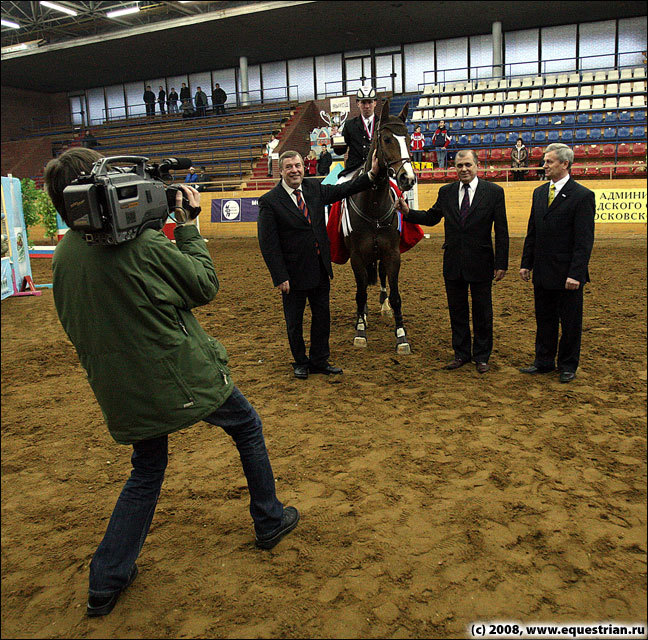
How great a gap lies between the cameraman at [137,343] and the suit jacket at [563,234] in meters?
2.90

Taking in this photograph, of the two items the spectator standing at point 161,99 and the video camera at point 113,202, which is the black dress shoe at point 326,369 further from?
the spectator standing at point 161,99

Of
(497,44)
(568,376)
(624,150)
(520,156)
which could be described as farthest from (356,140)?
(497,44)

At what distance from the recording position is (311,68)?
25125 mm

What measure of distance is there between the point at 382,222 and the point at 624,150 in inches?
557

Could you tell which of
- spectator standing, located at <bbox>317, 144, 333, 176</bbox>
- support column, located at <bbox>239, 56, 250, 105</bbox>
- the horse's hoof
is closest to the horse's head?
the horse's hoof

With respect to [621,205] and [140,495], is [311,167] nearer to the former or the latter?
[621,205]

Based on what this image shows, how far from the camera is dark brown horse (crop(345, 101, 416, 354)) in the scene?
4.69 m

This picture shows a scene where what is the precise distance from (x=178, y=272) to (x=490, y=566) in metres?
1.70

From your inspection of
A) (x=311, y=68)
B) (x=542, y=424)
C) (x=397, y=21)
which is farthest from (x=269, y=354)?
(x=311, y=68)

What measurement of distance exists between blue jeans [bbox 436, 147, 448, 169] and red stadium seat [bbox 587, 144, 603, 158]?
4104 mm

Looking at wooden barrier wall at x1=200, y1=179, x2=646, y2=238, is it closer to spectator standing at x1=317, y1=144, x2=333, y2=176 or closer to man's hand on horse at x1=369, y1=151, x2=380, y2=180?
spectator standing at x1=317, y1=144, x2=333, y2=176

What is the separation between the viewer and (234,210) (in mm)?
14969

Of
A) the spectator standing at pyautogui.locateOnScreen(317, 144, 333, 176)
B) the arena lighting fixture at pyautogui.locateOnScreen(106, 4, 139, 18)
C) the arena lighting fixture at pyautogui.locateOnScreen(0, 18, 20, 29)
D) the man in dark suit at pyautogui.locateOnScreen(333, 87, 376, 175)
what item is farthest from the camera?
the arena lighting fixture at pyautogui.locateOnScreen(0, 18, 20, 29)

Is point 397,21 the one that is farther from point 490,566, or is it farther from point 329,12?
point 490,566
